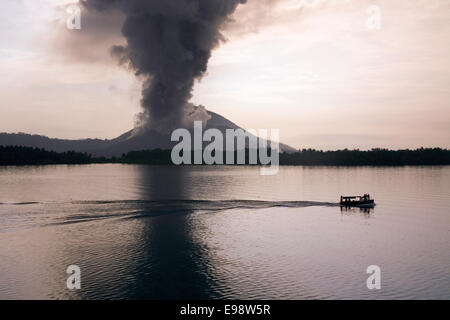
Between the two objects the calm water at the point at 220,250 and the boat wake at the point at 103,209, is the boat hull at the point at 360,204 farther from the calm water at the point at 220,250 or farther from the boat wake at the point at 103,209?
the boat wake at the point at 103,209

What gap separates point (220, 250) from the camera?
1738 inches

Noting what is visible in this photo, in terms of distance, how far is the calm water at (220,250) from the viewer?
101ft

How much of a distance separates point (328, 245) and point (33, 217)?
48595 mm

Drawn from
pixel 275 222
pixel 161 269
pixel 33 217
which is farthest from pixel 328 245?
pixel 33 217

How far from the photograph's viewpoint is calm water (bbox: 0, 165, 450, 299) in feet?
101

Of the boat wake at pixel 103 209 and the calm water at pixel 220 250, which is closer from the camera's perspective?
the calm water at pixel 220 250

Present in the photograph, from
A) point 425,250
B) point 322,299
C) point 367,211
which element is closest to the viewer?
point 322,299

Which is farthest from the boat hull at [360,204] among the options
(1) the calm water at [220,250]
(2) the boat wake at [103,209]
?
(2) the boat wake at [103,209]

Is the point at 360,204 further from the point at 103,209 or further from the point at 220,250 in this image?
the point at 103,209

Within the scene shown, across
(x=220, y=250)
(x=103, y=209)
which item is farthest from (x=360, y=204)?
(x=103, y=209)

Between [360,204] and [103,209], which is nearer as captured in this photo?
[103,209]

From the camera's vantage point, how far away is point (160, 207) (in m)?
77.1
